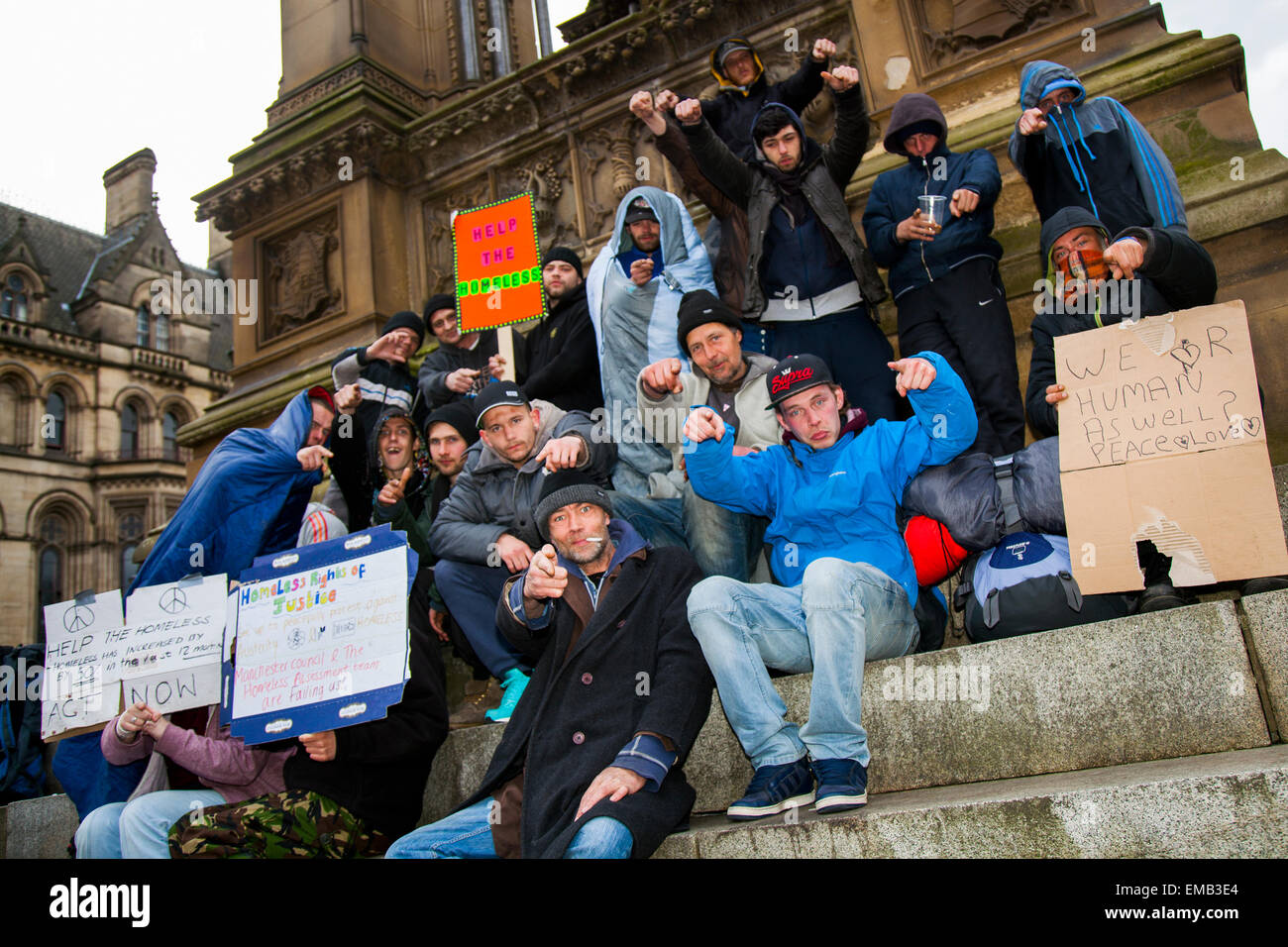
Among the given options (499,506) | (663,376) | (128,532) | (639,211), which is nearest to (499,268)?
(639,211)

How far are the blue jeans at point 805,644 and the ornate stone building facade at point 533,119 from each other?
9.95 feet

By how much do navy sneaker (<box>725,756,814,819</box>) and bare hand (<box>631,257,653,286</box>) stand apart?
127 inches

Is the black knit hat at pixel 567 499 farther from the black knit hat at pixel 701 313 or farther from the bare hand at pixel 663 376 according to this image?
the black knit hat at pixel 701 313

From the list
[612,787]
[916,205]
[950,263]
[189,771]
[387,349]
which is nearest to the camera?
[612,787]

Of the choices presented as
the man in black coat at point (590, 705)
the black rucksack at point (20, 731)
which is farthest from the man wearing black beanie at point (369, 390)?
the black rucksack at point (20, 731)

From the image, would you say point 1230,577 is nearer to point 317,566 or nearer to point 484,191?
point 317,566

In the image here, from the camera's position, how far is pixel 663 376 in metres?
4.70

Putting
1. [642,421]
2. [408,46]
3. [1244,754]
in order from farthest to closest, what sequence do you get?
[408,46]
[642,421]
[1244,754]

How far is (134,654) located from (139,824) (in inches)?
37.8

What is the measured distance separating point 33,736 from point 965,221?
760 centimetres

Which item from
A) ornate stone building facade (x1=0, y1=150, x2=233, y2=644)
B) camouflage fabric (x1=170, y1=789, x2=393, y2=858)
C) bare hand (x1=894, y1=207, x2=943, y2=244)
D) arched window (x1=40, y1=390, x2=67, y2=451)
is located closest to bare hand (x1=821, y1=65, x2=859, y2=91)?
bare hand (x1=894, y1=207, x2=943, y2=244)

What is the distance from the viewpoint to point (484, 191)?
32.1 feet

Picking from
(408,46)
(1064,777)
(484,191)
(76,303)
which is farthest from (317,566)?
(76,303)

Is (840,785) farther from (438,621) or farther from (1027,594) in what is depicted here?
(438,621)
